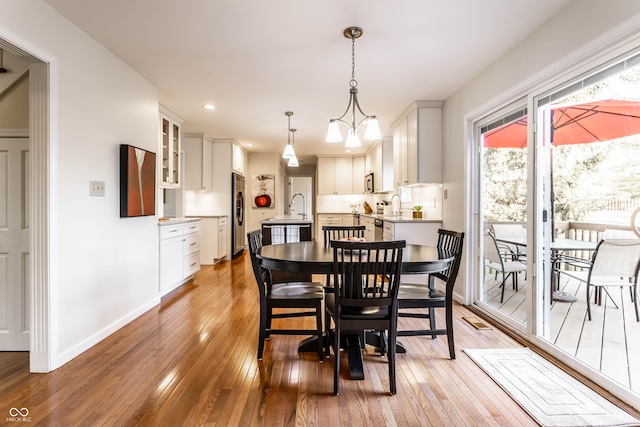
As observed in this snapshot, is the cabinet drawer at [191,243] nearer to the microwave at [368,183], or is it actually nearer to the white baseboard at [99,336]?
the white baseboard at [99,336]

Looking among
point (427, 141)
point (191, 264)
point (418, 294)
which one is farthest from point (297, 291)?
point (191, 264)

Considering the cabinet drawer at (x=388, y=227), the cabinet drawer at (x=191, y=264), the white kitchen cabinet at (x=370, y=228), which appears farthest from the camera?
the white kitchen cabinet at (x=370, y=228)

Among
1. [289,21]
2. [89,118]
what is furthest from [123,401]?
[289,21]

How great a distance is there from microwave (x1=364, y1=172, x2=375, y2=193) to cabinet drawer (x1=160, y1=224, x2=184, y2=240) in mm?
4087

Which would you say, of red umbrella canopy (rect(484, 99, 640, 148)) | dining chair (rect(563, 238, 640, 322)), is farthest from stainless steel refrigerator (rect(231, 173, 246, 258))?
dining chair (rect(563, 238, 640, 322))

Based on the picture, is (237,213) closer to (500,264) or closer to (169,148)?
(169,148)

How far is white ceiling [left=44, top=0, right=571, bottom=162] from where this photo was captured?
232 centimetres

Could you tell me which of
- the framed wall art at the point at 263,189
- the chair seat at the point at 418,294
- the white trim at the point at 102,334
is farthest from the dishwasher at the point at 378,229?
the framed wall art at the point at 263,189

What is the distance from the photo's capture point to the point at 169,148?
4777 millimetres

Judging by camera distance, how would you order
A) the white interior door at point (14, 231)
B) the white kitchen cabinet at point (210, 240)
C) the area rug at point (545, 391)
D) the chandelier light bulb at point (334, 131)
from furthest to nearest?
the white kitchen cabinet at point (210, 240) → the chandelier light bulb at point (334, 131) → the white interior door at point (14, 231) → the area rug at point (545, 391)

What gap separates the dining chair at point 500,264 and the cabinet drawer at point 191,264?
3840 mm

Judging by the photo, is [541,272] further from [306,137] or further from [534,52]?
[306,137]

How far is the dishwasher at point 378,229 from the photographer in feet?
17.2

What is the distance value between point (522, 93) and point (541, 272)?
4.84 ft
